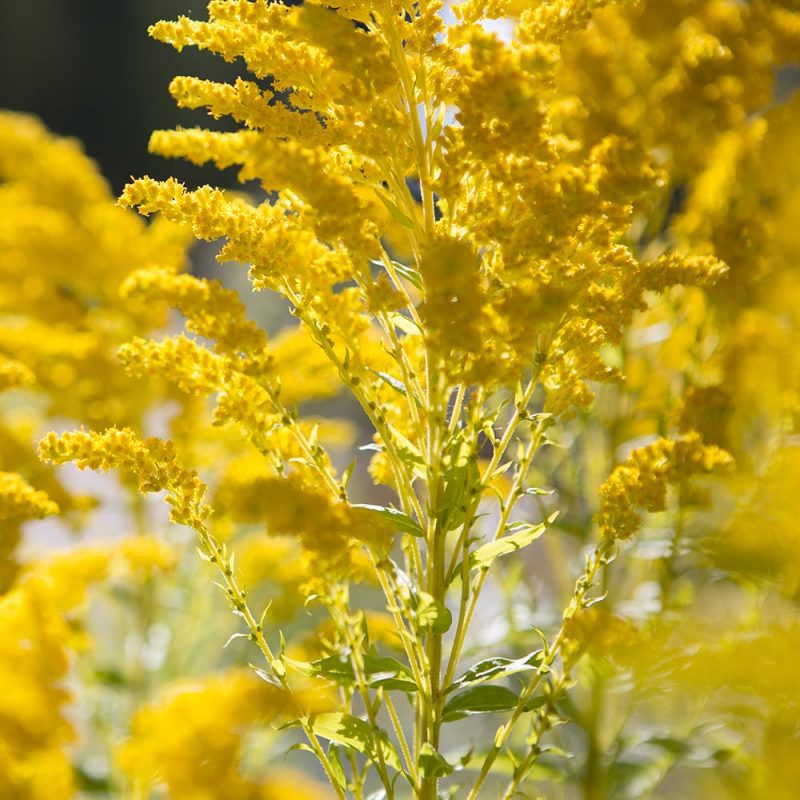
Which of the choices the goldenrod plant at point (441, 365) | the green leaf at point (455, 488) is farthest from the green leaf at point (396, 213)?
the green leaf at point (455, 488)

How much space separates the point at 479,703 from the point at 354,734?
0.27 feet

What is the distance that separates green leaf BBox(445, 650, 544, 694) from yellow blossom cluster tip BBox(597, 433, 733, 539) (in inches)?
3.6

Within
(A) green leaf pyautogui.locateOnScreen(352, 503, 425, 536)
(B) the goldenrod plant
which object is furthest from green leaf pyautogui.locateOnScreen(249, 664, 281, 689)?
(A) green leaf pyautogui.locateOnScreen(352, 503, 425, 536)

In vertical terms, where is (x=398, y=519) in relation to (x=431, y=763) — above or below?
above

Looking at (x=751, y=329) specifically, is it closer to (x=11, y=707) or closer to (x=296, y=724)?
(x=296, y=724)

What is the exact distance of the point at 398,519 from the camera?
0.54 m

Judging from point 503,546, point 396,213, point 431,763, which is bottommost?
point 431,763

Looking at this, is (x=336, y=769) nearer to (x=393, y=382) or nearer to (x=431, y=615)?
(x=431, y=615)

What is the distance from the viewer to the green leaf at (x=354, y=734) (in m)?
0.53

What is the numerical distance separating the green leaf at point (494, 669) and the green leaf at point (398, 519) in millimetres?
93

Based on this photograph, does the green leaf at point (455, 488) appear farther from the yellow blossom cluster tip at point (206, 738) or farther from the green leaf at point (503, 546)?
the yellow blossom cluster tip at point (206, 738)

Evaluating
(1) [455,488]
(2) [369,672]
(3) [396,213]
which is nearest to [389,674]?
(2) [369,672]

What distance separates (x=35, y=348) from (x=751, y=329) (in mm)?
806

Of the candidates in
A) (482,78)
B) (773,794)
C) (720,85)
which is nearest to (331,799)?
(773,794)
